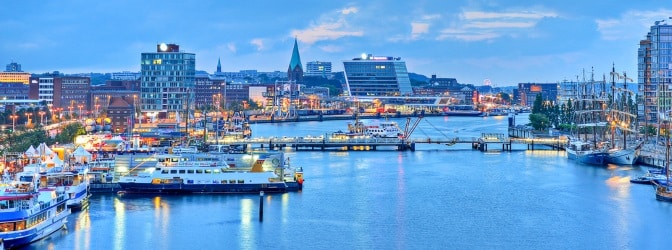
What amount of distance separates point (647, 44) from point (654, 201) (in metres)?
25.6

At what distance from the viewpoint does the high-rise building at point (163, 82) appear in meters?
52.1

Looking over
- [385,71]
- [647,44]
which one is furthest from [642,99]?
[385,71]

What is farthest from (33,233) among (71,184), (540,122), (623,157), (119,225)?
(540,122)

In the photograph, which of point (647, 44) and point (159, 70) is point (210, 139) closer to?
point (159, 70)

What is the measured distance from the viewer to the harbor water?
18406mm

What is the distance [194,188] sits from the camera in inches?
949

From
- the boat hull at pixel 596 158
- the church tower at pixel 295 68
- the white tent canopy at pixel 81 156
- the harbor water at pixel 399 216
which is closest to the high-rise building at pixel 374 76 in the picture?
the church tower at pixel 295 68

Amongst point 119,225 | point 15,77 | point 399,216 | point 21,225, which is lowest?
point 119,225

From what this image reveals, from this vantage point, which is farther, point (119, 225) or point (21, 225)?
point (119, 225)

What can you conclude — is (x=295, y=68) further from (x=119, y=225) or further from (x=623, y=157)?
(x=119, y=225)

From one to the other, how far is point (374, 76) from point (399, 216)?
255ft

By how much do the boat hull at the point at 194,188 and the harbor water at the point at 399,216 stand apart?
378 millimetres

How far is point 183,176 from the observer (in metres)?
24.2

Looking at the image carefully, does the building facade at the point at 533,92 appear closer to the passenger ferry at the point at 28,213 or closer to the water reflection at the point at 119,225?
the water reflection at the point at 119,225
